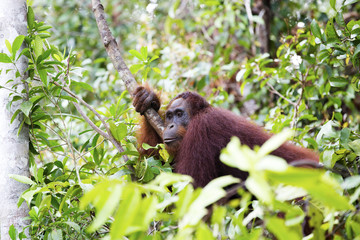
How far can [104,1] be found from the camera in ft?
28.9

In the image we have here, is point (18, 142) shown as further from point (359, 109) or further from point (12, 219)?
point (359, 109)

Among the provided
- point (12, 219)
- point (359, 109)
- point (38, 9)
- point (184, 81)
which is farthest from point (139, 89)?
point (38, 9)

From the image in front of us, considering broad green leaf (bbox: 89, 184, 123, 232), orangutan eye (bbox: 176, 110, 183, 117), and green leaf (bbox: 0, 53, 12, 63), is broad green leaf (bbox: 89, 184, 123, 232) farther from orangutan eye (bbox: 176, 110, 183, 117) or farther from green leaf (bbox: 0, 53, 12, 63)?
orangutan eye (bbox: 176, 110, 183, 117)

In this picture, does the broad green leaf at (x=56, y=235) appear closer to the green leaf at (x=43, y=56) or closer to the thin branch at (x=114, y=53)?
the green leaf at (x=43, y=56)

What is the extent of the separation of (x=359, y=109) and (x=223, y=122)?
12.4ft

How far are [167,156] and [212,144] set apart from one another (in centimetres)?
55

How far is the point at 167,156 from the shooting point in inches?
127

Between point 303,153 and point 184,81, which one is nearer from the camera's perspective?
point 303,153

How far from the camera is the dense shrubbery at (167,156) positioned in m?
1.13

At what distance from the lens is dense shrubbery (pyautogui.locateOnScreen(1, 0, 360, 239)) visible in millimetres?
1128

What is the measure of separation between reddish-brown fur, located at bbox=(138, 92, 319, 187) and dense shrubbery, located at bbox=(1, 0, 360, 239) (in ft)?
1.01

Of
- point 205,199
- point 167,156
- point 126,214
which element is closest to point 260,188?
point 205,199

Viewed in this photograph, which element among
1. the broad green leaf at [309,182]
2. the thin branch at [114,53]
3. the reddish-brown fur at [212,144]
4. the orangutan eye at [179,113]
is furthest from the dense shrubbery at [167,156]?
the orangutan eye at [179,113]

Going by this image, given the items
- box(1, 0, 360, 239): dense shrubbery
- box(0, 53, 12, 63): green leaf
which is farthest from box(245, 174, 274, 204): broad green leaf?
box(0, 53, 12, 63): green leaf
